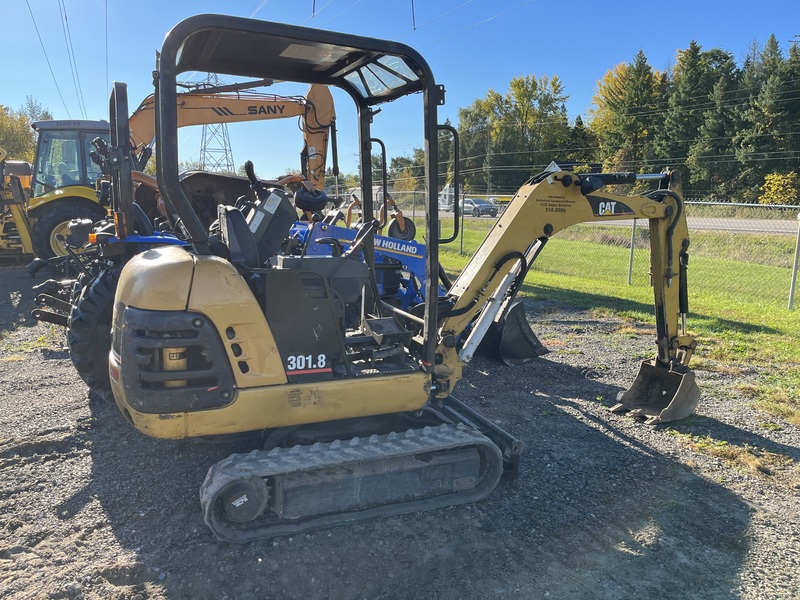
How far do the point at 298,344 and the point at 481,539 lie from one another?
1534 mm

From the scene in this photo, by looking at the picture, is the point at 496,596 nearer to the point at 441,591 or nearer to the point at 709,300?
the point at 441,591

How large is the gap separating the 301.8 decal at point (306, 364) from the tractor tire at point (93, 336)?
2.46m

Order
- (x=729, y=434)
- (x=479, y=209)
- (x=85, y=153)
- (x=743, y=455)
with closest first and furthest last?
(x=743, y=455)
(x=729, y=434)
(x=85, y=153)
(x=479, y=209)

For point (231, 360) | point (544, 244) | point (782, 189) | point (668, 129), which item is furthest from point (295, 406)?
point (668, 129)

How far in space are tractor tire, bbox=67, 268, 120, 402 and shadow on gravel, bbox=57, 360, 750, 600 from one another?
2.09 ft

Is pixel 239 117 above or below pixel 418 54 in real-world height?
above

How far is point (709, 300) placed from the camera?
35.7ft

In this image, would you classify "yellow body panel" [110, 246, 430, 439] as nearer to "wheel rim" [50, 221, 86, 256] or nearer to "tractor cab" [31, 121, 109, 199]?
"wheel rim" [50, 221, 86, 256]

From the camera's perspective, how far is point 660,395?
5.25 m

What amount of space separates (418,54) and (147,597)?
126 inches

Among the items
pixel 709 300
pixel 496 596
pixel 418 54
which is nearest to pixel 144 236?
pixel 418 54

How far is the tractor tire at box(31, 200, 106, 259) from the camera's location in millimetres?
11820

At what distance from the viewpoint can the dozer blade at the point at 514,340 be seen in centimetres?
671

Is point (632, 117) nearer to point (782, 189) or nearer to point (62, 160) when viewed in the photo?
point (782, 189)
